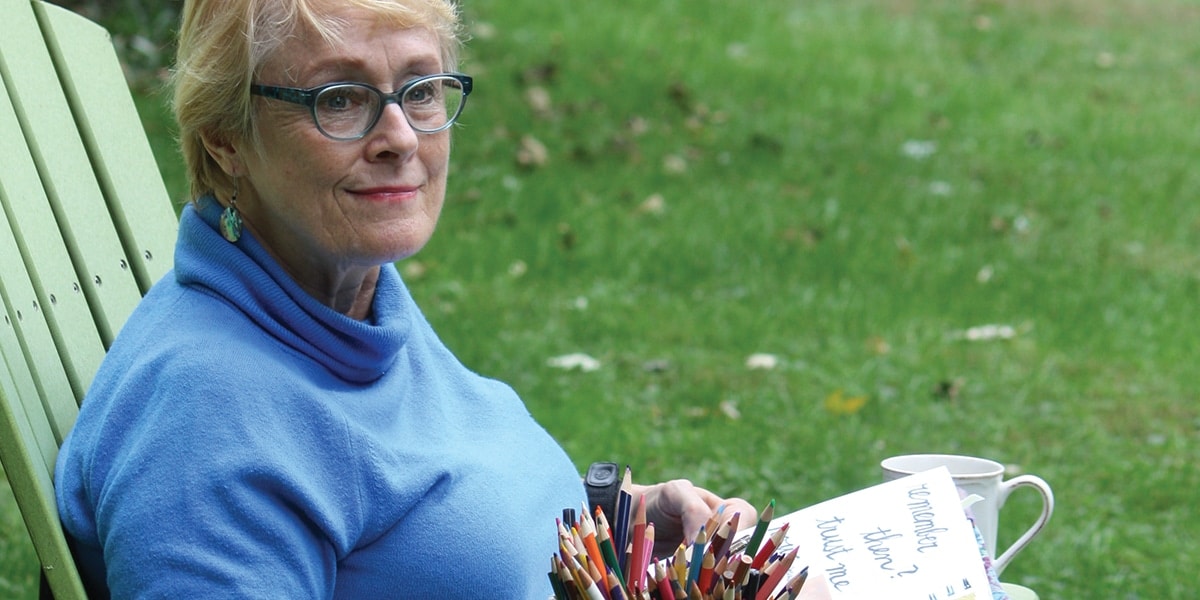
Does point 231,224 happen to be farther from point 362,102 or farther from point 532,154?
point 532,154

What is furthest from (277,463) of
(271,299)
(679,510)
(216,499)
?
(679,510)

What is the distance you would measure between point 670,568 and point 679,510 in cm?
68

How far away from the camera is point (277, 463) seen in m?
1.78

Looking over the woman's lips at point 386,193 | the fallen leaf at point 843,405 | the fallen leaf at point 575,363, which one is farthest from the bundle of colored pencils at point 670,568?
the fallen leaf at point 575,363

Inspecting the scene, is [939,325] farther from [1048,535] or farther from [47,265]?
[47,265]

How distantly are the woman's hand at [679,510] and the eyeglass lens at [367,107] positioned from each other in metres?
0.70

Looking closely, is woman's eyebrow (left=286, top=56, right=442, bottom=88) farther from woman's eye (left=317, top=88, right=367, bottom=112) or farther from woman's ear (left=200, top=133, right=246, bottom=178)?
woman's ear (left=200, top=133, right=246, bottom=178)

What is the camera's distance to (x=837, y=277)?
5953 mm

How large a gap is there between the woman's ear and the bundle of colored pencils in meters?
0.73

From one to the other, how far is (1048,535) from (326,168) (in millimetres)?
2845

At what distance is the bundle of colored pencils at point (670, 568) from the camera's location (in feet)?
5.24

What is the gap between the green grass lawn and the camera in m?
4.48

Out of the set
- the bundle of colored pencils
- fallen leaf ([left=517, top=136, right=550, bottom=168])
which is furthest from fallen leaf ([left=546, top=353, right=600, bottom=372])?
the bundle of colored pencils

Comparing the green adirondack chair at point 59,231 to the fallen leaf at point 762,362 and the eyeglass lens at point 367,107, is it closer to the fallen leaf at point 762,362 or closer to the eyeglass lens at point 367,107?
the eyeglass lens at point 367,107
